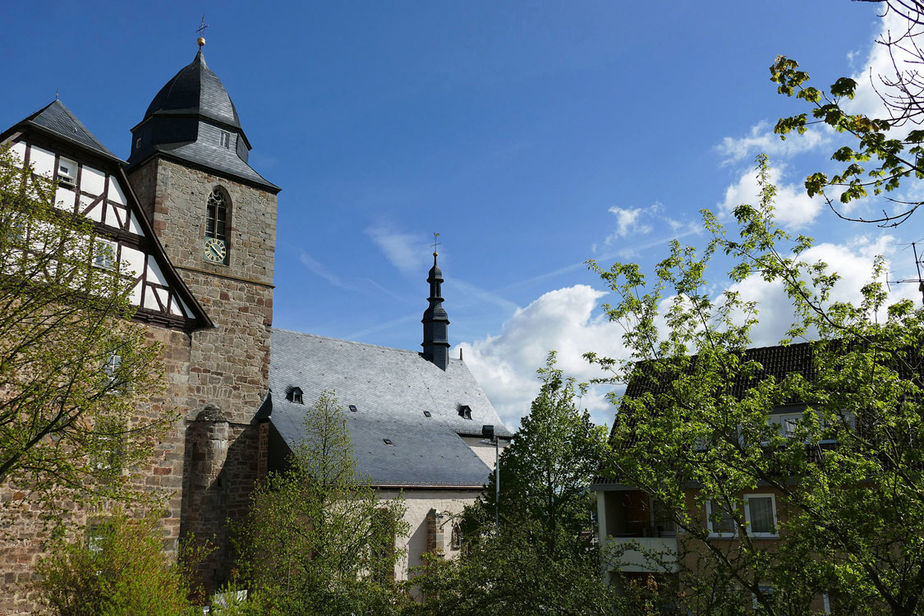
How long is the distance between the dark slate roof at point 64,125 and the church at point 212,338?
0.04 meters

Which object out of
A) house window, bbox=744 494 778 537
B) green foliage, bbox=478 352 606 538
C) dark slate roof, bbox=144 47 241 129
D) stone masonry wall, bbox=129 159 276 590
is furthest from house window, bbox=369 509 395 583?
dark slate roof, bbox=144 47 241 129

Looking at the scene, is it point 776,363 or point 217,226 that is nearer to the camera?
point 776,363

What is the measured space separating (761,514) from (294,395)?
15.4 m

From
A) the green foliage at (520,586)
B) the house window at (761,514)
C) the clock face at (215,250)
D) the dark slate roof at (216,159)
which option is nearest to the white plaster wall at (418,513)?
the clock face at (215,250)

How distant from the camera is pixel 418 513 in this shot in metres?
24.6

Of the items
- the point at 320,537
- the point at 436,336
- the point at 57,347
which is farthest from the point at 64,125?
the point at 436,336

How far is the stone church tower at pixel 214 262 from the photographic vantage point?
20234 millimetres

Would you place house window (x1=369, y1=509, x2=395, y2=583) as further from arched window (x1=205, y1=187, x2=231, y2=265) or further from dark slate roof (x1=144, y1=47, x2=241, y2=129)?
dark slate roof (x1=144, y1=47, x2=241, y2=129)

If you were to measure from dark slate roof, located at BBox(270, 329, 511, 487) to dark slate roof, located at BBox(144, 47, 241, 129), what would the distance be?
873 centimetres

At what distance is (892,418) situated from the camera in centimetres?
732

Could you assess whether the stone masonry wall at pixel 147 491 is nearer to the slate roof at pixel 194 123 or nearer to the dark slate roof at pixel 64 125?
the dark slate roof at pixel 64 125

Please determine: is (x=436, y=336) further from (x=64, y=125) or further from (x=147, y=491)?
(x=64, y=125)

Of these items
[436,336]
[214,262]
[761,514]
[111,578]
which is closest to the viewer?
[111,578]

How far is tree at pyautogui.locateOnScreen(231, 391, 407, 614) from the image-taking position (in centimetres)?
954
